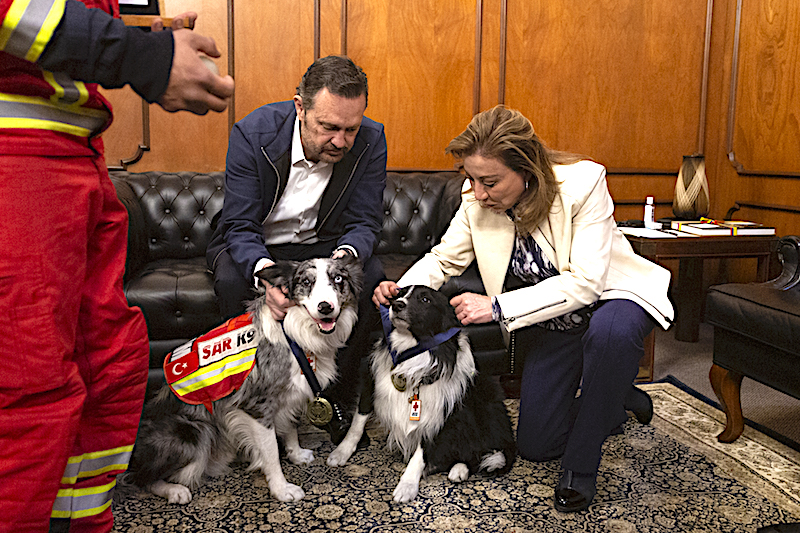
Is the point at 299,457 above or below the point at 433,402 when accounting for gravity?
below

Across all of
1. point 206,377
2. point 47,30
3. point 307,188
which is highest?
point 47,30

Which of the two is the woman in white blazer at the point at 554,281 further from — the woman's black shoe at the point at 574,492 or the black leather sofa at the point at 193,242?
the black leather sofa at the point at 193,242

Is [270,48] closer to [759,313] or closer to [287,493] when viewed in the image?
[287,493]

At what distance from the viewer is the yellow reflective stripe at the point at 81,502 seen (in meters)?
1.04

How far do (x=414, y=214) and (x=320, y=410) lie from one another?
1.76 metres

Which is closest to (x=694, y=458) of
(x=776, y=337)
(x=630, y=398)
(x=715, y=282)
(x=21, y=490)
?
(x=630, y=398)

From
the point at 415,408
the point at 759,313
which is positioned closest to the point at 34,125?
the point at 415,408

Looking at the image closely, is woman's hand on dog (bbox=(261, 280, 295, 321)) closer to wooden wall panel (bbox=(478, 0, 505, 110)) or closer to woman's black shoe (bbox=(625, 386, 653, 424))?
woman's black shoe (bbox=(625, 386, 653, 424))

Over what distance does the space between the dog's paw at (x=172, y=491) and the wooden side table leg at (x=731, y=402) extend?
2088 mm

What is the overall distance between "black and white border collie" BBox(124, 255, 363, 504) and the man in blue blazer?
0.12 meters

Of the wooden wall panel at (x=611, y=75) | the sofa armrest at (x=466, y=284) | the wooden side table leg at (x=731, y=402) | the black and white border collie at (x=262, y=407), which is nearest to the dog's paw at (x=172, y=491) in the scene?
the black and white border collie at (x=262, y=407)

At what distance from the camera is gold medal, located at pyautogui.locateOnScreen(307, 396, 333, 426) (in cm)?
226

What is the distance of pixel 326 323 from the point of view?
2.06 meters

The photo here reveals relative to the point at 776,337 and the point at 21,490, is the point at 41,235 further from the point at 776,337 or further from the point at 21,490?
the point at 776,337
